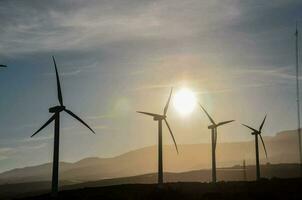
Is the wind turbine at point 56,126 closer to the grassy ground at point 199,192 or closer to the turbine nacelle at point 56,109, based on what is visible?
the turbine nacelle at point 56,109

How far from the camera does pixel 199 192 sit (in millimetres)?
87625


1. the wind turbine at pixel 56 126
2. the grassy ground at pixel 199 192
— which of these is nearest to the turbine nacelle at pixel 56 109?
the wind turbine at pixel 56 126

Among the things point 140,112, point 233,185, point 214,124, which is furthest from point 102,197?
point 214,124

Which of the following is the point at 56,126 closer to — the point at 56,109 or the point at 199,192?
the point at 56,109

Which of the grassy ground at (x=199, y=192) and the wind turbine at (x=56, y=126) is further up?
the wind turbine at (x=56, y=126)

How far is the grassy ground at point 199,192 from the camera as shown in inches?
3098

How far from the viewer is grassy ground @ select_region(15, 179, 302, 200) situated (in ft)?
258

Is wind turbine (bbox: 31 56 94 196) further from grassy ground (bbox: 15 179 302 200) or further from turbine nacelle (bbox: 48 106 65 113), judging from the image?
grassy ground (bbox: 15 179 302 200)

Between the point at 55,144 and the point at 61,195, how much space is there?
12.2 meters

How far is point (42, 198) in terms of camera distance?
81375 millimetres

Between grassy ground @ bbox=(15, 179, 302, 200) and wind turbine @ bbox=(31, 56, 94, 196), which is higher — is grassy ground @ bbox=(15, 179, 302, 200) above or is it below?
below

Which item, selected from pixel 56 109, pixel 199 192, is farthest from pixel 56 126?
pixel 199 192

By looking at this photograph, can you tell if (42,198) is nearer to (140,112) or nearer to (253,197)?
(140,112)

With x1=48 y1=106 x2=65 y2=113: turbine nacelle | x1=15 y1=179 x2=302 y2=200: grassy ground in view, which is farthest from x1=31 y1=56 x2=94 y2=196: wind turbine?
x1=15 y1=179 x2=302 y2=200: grassy ground
